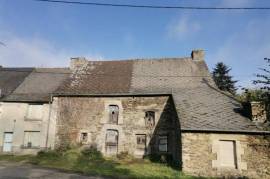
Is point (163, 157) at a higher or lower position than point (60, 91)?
lower

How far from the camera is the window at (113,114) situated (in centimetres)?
2039

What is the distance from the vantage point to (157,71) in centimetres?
2347

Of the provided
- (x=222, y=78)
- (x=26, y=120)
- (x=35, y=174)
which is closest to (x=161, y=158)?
(x=35, y=174)

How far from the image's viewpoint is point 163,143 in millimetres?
19172

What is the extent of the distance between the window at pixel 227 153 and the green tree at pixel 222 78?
25.4 metres

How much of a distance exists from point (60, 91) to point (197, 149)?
1245cm

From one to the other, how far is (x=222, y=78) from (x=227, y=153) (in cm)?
2687

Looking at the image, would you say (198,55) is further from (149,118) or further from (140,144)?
(140,144)

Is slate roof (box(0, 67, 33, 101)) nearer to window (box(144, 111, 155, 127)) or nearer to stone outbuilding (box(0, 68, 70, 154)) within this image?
stone outbuilding (box(0, 68, 70, 154))

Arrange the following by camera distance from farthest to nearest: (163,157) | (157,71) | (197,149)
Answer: (157,71) < (163,157) < (197,149)

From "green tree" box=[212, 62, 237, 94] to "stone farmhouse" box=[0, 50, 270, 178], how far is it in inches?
627

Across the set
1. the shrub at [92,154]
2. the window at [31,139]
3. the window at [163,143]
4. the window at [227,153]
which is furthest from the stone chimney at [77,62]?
the window at [227,153]

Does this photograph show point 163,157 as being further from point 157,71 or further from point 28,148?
point 28,148

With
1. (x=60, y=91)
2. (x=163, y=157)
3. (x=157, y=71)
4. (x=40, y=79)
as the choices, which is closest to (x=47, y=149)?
(x=60, y=91)
